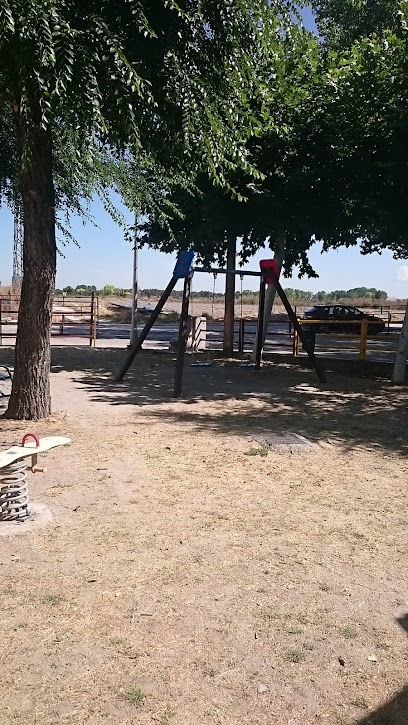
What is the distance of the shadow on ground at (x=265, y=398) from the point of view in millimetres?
8234

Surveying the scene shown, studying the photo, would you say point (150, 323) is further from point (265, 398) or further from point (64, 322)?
point (64, 322)

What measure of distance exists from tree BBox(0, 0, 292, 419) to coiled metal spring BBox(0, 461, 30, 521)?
10.7 ft

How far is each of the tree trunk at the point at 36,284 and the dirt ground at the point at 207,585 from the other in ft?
1.81

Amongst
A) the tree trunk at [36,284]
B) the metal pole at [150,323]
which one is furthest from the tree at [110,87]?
the metal pole at [150,323]

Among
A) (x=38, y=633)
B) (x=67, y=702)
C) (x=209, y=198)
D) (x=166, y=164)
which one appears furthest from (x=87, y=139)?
(x=209, y=198)

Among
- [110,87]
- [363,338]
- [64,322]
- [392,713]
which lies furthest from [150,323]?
[64,322]

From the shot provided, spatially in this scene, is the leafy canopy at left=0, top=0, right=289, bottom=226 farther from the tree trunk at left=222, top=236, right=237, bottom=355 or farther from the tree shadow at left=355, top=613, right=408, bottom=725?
the tree trunk at left=222, top=236, right=237, bottom=355

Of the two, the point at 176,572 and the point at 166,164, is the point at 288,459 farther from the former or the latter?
the point at 166,164

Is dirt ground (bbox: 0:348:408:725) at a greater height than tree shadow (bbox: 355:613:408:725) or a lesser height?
greater

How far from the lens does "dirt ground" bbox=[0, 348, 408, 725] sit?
2.59 metres

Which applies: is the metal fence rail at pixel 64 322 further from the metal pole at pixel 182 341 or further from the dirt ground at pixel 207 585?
the dirt ground at pixel 207 585

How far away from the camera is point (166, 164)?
29.1 feet

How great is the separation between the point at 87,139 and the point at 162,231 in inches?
431

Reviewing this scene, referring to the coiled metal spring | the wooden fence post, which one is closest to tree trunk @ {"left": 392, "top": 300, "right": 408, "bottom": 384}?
the wooden fence post
